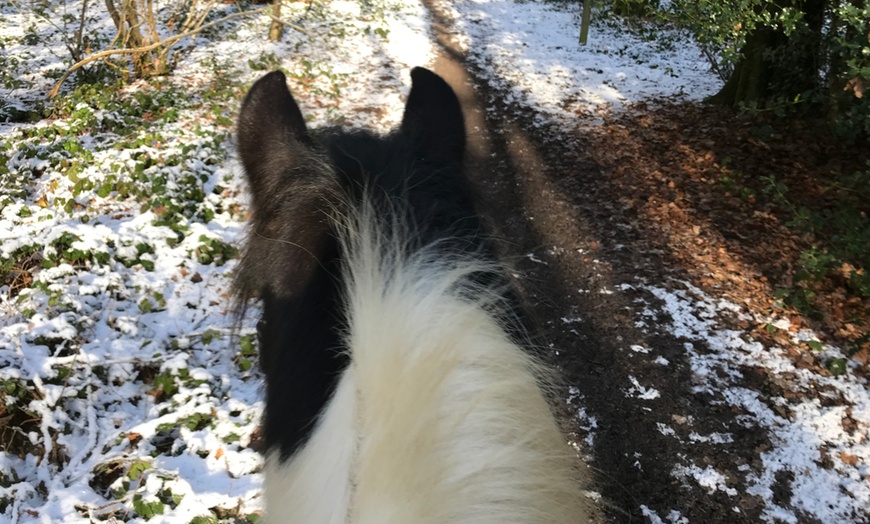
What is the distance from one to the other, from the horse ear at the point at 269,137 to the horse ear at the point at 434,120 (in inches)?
15.3

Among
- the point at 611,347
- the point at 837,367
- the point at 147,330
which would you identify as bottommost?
the point at 147,330

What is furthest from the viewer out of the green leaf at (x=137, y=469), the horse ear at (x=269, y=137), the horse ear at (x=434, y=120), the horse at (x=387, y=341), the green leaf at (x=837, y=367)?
the green leaf at (x=837, y=367)

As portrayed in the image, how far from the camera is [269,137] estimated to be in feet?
6.05

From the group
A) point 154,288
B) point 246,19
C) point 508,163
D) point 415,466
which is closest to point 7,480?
point 154,288

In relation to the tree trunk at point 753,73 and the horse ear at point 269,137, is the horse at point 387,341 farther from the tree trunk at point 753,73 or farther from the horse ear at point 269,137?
the tree trunk at point 753,73

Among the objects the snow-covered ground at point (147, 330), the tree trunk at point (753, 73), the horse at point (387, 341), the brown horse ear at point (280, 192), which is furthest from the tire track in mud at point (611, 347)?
the tree trunk at point (753, 73)

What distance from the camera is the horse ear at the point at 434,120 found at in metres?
1.90

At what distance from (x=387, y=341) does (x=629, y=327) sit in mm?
3849

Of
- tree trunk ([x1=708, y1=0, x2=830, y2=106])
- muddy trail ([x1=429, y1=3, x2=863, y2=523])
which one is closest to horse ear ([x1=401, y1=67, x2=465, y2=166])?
muddy trail ([x1=429, y1=3, x2=863, y2=523])

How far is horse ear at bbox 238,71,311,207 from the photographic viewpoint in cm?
174

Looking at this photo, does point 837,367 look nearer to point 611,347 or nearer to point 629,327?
point 629,327

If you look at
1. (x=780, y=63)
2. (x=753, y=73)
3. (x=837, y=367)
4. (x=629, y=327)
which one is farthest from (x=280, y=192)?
(x=753, y=73)

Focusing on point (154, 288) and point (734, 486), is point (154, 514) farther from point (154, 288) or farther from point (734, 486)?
point (734, 486)

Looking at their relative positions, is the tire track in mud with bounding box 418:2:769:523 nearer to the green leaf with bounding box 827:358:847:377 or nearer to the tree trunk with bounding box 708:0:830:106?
the green leaf with bounding box 827:358:847:377
